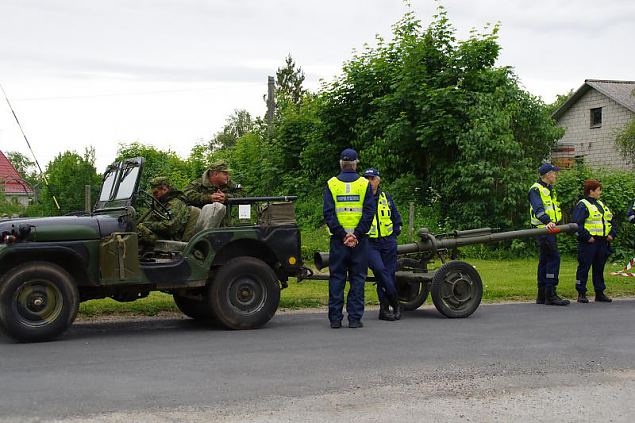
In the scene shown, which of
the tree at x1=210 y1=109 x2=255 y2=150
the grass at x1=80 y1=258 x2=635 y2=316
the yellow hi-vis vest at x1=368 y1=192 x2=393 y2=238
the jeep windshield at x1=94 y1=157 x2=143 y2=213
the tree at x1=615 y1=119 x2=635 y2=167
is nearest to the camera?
the jeep windshield at x1=94 y1=157 x2=143 y2=213

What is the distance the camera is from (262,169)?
91.3 ft

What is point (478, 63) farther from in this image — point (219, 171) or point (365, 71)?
point (219, 171)

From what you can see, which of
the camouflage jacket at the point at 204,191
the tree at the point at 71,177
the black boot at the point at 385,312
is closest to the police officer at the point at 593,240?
the black boot at the point at 385,312

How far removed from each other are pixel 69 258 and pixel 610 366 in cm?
505

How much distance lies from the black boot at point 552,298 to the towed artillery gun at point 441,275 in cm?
84

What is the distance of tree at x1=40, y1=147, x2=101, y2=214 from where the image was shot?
26266 millimetres

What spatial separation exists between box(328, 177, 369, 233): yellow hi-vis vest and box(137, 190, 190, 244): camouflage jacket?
1.66 m

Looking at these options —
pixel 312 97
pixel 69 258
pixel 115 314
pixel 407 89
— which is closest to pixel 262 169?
pixel 312 97

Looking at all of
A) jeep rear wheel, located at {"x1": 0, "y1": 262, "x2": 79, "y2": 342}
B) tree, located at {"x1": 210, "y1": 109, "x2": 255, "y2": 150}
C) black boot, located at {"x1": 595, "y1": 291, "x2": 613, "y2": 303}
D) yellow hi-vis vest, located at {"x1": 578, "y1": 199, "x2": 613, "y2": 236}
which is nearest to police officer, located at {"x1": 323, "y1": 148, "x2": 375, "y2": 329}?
jeep rear wheel, located at {"x1": 0, "y1": 262, "x2": 79, "y2": 342}

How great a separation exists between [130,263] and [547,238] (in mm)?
6078

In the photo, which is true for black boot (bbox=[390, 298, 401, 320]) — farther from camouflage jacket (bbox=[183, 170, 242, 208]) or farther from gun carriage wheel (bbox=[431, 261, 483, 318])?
camouflage jacket (bbox=[183, 170, 242, 208])

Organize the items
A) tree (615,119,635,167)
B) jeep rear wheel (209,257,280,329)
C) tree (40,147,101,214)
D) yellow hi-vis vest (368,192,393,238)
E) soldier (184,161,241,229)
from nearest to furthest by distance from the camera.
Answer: jeep rear wheel (209,257,280,329), soldier (184,161,241,229), yellow hi-vis vest (368,192,393,238), tree (40,147,101,214), tree (615,119,635,167)

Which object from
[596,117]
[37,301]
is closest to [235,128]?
[596,117]

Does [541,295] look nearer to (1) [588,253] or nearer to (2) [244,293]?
(1) [588,253]
